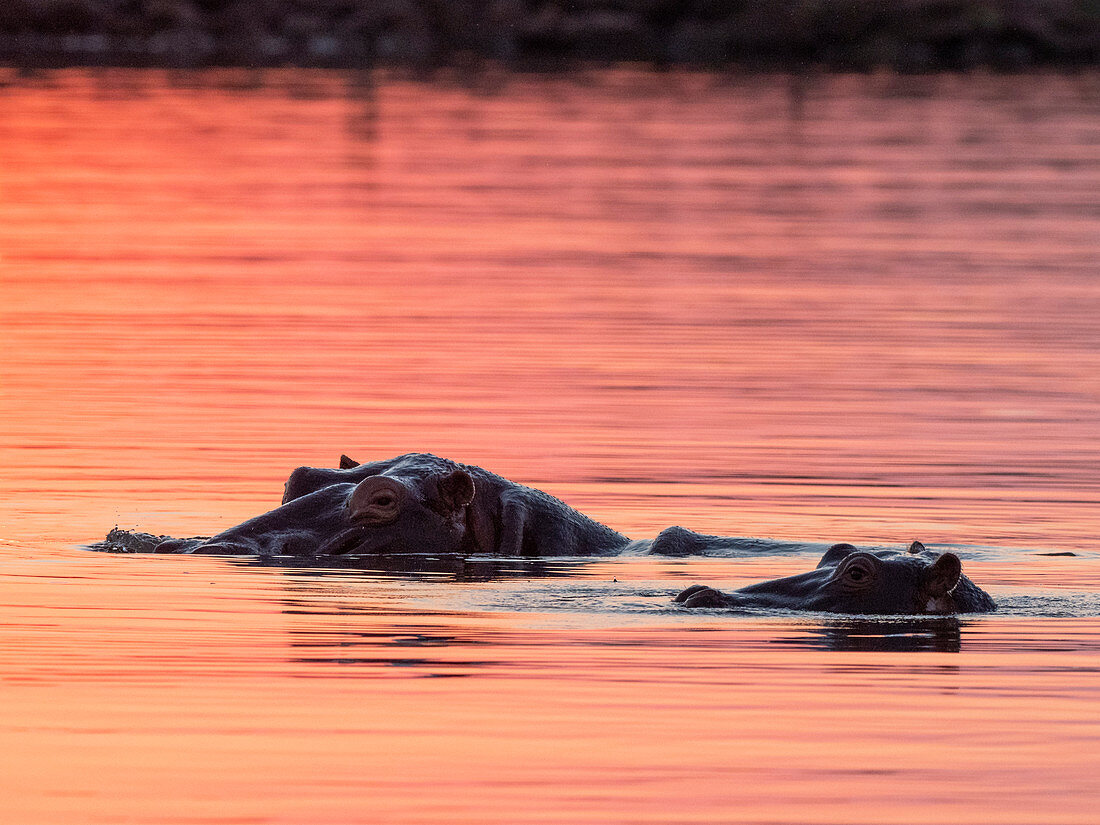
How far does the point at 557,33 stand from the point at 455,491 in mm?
90825

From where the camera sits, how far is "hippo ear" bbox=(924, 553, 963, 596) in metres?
12.4

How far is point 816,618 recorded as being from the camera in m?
12.5

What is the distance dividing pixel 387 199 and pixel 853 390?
74.8 ft

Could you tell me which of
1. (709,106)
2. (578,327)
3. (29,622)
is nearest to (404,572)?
(29,622)

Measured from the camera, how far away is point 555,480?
1684 centimetres

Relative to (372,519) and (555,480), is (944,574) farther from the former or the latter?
(555,480)

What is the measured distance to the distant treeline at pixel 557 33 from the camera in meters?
99.6

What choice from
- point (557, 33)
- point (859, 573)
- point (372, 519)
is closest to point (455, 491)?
point (372, 519)

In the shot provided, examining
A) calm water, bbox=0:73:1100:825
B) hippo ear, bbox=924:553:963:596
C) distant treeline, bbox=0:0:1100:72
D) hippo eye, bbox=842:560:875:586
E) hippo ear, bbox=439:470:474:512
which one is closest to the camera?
calm water, bbox=0:73:1100:825

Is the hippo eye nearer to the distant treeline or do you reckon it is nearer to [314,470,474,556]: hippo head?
[314,470,474,556]: hippo head

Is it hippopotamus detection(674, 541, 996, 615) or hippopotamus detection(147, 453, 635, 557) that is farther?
hippopotamus detection(147, 453, 635, 557)

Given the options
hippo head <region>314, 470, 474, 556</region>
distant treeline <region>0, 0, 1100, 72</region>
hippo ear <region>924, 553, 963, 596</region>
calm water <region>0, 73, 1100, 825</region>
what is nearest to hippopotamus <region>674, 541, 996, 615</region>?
hippo ear <region>924, 553, 963, 596</region>

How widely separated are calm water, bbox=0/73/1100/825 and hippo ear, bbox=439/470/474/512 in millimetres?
335

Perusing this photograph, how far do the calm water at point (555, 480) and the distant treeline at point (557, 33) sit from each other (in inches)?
2162
